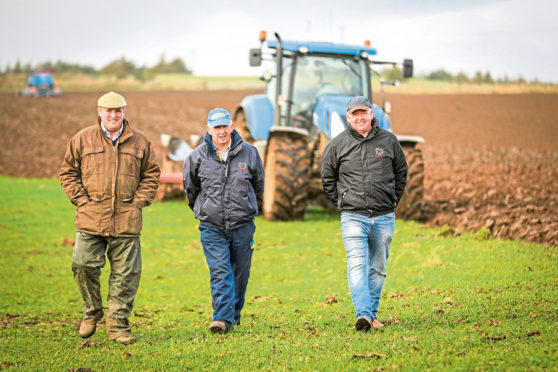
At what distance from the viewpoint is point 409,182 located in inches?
491

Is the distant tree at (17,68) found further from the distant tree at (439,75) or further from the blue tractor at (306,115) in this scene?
the blue tractor at (306,115)

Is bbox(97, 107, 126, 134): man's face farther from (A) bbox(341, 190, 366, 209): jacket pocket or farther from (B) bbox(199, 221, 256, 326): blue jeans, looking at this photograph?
(A) bbox(341, 190, 366, 209): jacket pocket

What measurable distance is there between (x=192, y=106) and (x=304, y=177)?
33286 mm

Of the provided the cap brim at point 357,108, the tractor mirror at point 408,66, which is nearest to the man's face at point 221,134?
the cap brim at point 357,108

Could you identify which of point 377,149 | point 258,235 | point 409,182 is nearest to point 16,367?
point 377,149

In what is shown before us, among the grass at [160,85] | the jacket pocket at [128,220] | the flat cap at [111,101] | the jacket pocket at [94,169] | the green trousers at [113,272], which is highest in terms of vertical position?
the grass at [160,85]

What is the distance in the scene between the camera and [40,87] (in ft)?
161

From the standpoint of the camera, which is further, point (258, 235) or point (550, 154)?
point (550, 154)

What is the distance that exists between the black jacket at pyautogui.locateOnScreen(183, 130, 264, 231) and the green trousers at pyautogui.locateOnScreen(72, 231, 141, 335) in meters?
0.71

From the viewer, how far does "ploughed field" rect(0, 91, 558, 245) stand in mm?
12391

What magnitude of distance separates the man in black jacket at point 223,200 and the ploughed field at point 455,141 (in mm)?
5667

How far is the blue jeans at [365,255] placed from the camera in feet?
19.1

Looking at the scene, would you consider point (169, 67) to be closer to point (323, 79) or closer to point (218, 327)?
point (323, 79)

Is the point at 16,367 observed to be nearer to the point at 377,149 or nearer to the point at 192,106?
the point at 377,149
